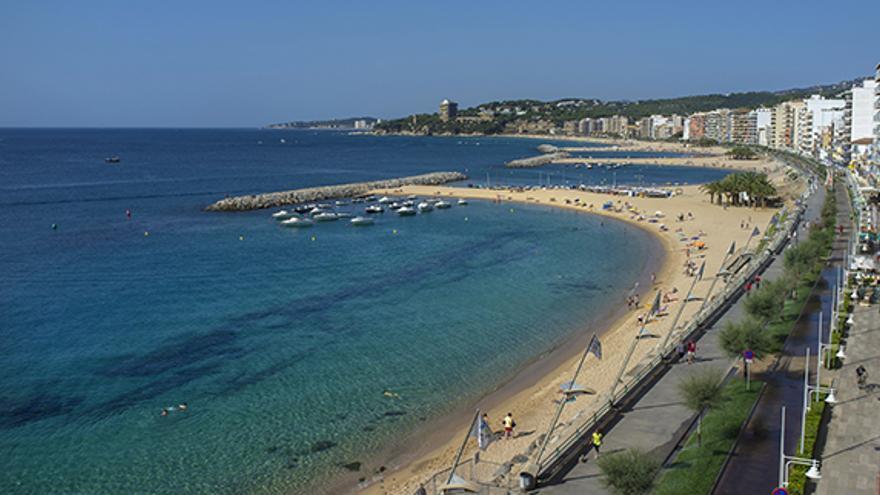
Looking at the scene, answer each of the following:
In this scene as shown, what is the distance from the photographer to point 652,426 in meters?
22.2

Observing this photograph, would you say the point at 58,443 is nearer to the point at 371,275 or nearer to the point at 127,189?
the point at 371,275

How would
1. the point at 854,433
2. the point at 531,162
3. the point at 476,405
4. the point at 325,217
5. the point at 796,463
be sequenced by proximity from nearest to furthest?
the point at 796,463 < the point at 854,433 < the point at 476,405 < the point at 325,217 < the point at 531,162

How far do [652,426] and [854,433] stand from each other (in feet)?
18.2

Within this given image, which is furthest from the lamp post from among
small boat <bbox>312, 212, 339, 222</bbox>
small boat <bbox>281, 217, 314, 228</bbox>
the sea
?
small boat <bbox>312, 212, 339, 222</bbox>

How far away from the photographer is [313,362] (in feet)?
109

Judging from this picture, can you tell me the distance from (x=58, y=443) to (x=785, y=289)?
3101 centimetres

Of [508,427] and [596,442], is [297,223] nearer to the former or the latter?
[508,427]

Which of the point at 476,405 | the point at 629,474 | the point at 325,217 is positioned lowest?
the point at 476,405

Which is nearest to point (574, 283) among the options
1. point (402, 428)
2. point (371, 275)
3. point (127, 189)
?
point (371, 275)

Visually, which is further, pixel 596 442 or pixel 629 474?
pixel 596 442

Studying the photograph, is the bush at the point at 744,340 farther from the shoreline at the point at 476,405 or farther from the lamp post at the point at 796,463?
the lamp post at the point at 796,463

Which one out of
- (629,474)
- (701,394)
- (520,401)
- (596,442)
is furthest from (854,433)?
(520,401)

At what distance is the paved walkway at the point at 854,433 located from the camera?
18.0m

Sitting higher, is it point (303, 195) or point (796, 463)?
point (303, 195)
